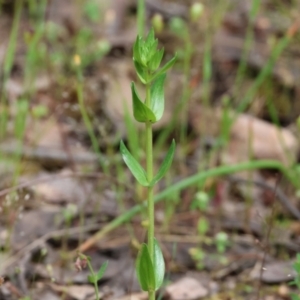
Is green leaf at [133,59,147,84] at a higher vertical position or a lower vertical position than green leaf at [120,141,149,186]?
higher

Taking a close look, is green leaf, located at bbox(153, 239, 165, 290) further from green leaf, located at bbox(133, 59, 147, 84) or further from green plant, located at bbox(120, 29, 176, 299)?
green leaf, located at bbox(133, 59, 147, 84)

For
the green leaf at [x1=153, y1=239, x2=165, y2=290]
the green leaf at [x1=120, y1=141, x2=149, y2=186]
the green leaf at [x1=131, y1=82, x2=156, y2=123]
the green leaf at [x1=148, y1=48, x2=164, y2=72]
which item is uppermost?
the green leaf at [x1=148, y1=48, x2=164, y2=72]

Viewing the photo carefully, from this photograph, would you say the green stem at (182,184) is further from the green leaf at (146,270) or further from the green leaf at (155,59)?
the green leaf at (155,59)

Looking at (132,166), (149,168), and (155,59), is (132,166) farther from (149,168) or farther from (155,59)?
(155,59)

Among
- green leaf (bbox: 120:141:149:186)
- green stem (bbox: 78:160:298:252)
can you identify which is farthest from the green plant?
green stem (bbox: 78:160:298:252)

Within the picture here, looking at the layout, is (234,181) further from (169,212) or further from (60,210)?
(60,210)

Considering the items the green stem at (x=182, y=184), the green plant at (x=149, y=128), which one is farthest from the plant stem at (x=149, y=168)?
the green stem at (x=182, y=184)

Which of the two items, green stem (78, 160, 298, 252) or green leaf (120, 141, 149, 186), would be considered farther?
green stem (78, 160, 298, 252)

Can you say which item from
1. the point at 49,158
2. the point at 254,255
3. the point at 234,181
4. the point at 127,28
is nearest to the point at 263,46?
the point at 127,28
